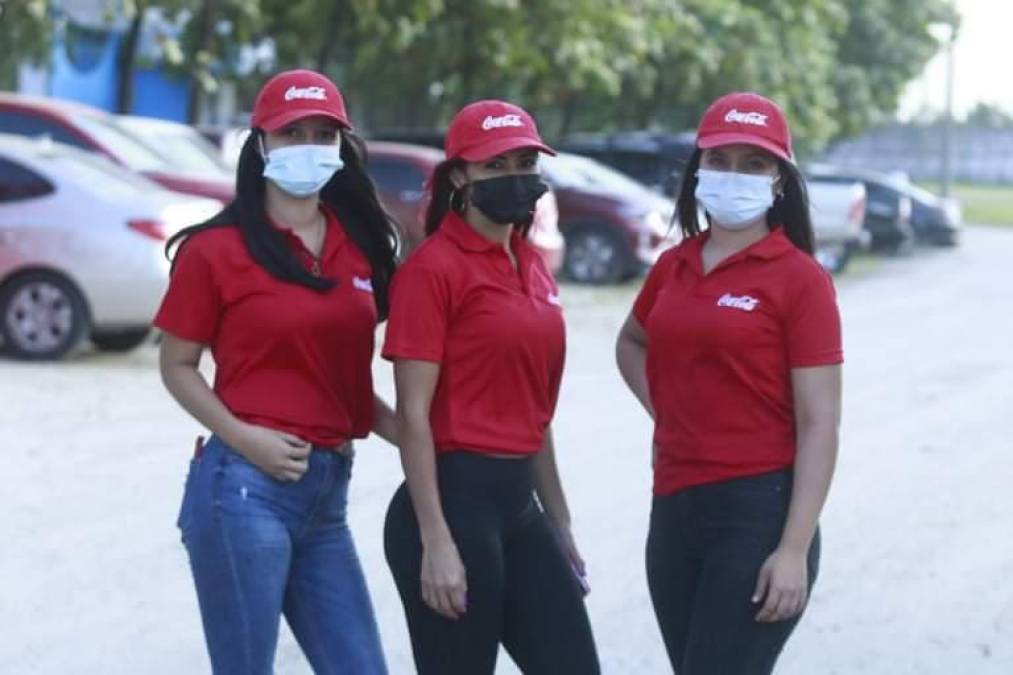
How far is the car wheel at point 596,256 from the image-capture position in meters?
22.6

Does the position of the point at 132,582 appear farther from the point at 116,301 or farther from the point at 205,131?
the point at 205,131

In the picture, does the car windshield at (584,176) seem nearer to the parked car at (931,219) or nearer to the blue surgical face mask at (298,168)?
the parked car at (931,219)

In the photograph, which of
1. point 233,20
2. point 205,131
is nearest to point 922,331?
point 205,131

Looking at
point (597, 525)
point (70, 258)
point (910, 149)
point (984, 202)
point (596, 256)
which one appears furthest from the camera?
point (910, 149)

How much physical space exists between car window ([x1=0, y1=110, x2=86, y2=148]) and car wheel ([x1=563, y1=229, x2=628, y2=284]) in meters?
8.55

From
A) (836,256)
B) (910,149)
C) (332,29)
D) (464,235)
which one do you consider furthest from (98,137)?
(910,149)

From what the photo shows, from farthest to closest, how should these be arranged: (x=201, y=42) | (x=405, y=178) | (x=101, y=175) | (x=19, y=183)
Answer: (x=201, y=42), (x=405, y=178), (x=101, y=175), (x=19, y=183)

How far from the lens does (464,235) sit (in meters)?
4.17

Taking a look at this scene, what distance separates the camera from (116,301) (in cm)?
1275

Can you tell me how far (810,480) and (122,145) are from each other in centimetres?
1239

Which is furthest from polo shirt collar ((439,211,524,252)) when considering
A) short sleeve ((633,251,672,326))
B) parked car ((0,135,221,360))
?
parked car ((0,135,221,360))

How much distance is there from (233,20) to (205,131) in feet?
9.31

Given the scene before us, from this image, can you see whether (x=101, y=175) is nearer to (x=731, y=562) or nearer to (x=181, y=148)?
(x=181, y=148)

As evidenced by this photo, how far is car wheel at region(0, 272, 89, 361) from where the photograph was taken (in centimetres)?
1277
